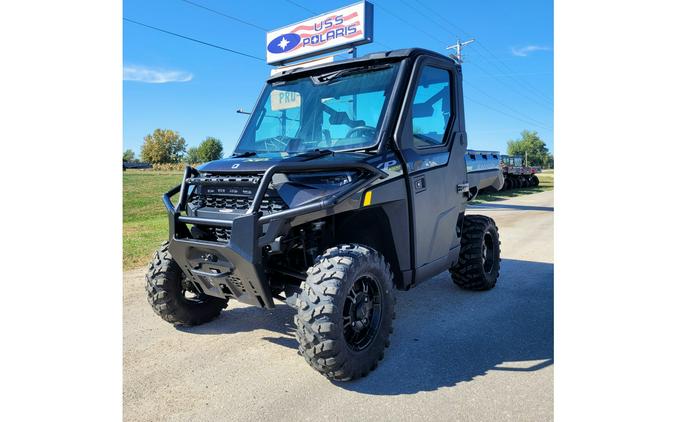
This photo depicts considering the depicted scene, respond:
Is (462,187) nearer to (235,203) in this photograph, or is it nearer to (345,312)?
(345,312)

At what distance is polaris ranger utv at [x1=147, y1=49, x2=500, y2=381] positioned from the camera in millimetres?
3049

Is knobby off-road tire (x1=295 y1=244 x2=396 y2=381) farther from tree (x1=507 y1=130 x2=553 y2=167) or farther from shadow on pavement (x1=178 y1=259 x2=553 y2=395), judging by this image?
tree (x1=507 y1=130 x2=553 y2=167)

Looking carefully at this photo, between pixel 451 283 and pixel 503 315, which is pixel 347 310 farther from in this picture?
pixel 451 283

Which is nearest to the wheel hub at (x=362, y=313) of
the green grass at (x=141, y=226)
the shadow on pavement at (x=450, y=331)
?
the shadow on pavement at (x=450, y=331)

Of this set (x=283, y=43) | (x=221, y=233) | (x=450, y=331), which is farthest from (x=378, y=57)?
(x=283, y=43)

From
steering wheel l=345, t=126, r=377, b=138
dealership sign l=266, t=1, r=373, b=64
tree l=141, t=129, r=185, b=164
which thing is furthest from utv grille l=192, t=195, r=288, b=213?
tree l=141, t=129, r=185, b=164

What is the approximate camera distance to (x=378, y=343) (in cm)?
334

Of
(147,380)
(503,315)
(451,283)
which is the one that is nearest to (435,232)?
(503,315)

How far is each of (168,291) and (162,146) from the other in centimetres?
8234

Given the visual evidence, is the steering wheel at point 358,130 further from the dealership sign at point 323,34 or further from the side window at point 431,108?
the dealership sign at point 323,34

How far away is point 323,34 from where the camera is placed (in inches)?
694

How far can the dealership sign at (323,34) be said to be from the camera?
16156 mm

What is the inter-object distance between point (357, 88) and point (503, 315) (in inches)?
103

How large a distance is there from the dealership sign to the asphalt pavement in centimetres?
1339
